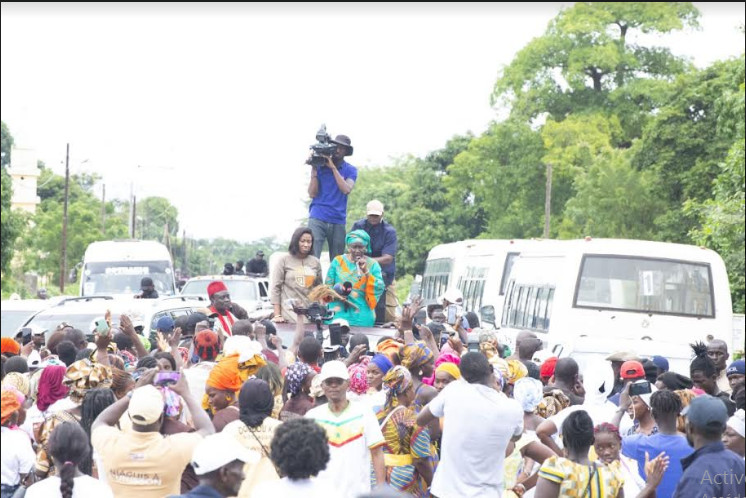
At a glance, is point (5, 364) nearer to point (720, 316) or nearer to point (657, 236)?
point (720, 316)

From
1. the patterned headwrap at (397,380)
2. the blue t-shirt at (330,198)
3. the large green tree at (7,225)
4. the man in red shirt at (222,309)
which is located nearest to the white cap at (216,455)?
the patterned headwrap at (397,380)

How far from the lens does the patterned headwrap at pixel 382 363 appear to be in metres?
8.61

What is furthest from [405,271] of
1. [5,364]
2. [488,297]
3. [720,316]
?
[5,364]

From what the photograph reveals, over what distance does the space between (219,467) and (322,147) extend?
26.4ft

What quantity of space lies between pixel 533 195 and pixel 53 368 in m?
53.0

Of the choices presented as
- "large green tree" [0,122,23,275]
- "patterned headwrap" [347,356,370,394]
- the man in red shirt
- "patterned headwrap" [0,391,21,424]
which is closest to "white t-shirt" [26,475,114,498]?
"patterned headwrap" [0,391,21,424]

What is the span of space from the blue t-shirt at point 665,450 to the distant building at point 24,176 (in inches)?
3816

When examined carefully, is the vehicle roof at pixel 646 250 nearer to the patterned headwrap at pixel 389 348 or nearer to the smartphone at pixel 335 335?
the smartphone at pixel 335 335

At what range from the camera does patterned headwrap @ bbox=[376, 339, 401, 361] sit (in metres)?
9.16

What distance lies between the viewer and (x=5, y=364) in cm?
935

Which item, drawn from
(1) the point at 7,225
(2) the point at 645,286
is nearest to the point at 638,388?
(2) the point at 645,286

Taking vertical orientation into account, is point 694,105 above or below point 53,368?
above

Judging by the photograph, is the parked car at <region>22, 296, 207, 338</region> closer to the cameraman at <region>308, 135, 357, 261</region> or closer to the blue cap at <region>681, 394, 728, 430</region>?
the cameraman at <region>308, 135, 357, 261</region>

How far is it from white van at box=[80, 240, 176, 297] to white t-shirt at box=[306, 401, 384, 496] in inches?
798
